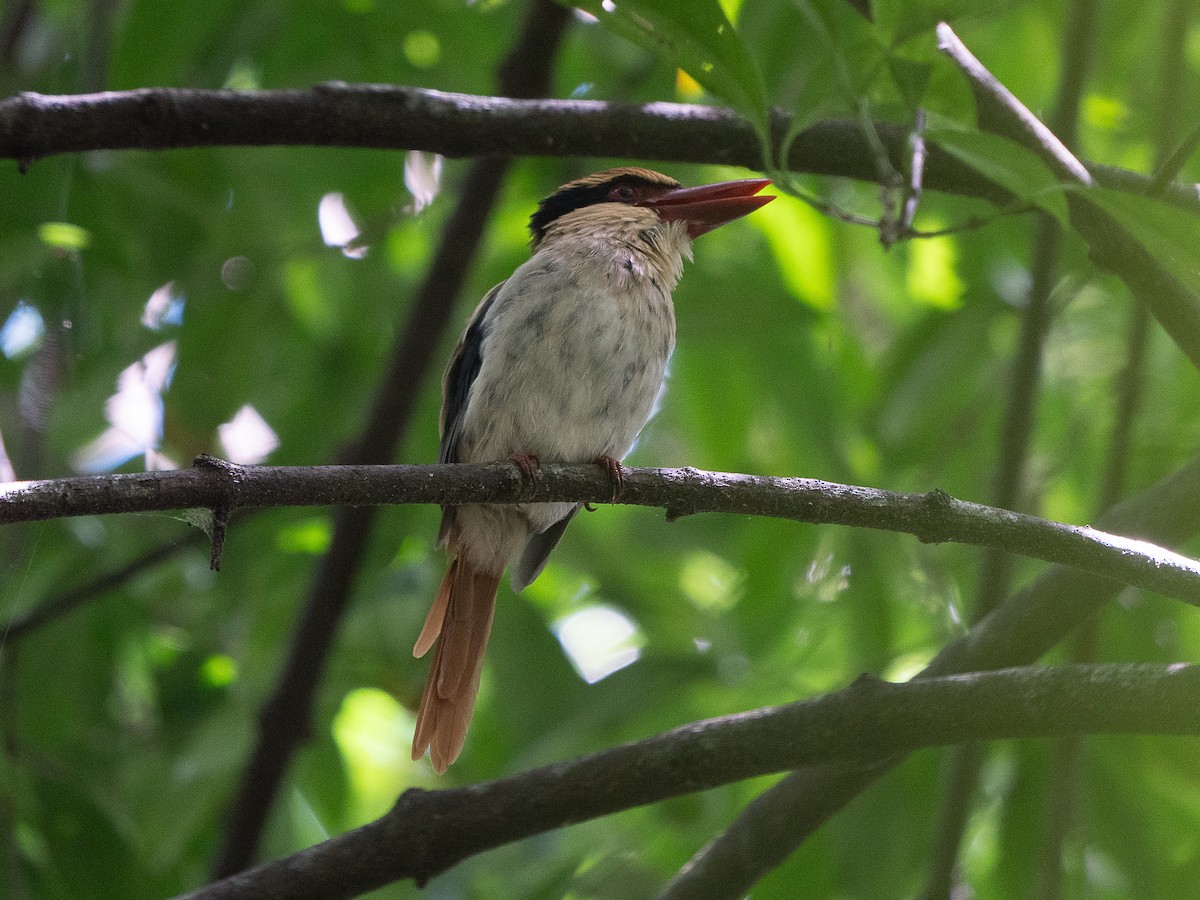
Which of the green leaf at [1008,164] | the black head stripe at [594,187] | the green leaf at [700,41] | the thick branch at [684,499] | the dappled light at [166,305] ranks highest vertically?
the black head stripe at [594,187]

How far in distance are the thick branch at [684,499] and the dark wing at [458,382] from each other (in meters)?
1.30

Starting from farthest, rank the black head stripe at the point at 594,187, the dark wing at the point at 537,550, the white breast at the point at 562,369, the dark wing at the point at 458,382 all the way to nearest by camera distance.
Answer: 1. the black head stripe at the point at 594,187
2. the dark wing at the point at 537,550
3. the dark wing at the point at 458,382
4. the white breast at the point at 562,369

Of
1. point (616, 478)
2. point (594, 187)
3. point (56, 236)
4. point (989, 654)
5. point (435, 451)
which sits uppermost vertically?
point (594, 187)

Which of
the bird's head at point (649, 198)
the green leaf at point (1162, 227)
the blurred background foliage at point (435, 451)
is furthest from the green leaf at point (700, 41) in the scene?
the bird's head at point (649, 198)

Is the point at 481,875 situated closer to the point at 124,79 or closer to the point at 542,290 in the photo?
the point at 542,290

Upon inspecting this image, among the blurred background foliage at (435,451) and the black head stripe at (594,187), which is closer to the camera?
the blurred background foliage at (435,451)

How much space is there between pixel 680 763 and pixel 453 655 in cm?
128

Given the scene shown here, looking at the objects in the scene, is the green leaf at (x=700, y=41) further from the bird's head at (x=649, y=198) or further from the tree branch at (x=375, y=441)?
the bird's head at (x=649, y=198)

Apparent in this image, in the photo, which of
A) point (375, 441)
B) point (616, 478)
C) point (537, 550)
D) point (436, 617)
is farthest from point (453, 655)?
point (616, 478)

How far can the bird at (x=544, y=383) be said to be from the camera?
324cm

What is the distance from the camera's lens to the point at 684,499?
6.85 feet

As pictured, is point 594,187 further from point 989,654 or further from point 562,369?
point 989,654

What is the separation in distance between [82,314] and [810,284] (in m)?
2.06

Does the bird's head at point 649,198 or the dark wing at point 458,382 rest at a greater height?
the bird's head at point 649,198
